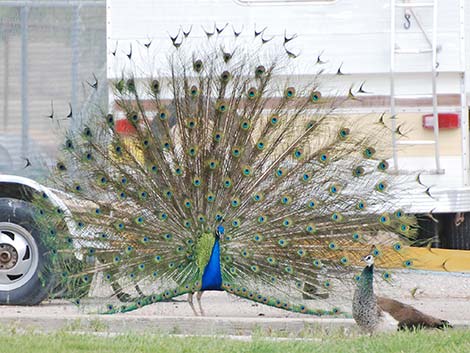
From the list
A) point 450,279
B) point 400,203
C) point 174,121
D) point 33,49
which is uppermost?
point 33,49

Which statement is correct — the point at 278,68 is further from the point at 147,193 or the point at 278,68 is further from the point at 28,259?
the point at 28,259

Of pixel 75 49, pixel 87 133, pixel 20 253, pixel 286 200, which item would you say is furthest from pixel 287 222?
pixel 75 49

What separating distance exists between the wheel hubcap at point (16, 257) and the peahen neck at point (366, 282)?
108 inches

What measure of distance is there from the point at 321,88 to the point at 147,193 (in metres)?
1.67

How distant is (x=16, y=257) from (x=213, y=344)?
10.2ft

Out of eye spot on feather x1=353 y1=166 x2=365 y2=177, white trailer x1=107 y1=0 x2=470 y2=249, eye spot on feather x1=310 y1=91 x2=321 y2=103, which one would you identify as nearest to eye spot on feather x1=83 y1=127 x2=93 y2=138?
white trailer x1=107 y1=0 x2=470 y2=249

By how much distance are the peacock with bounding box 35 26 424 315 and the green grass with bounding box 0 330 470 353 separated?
5.06ft

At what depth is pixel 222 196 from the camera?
8.26m

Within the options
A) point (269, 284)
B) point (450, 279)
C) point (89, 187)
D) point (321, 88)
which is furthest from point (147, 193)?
point (450, 279)

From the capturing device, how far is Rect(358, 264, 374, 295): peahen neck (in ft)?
23.7

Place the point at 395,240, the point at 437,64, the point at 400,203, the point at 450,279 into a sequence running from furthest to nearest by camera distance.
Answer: the point at 450,279 < the point at 437,64 < the point at 400,203 < the point at 395,240

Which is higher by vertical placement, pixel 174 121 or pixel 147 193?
pixel 174 121

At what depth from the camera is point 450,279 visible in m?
10.9

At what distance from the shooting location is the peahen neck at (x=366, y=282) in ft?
23.7
